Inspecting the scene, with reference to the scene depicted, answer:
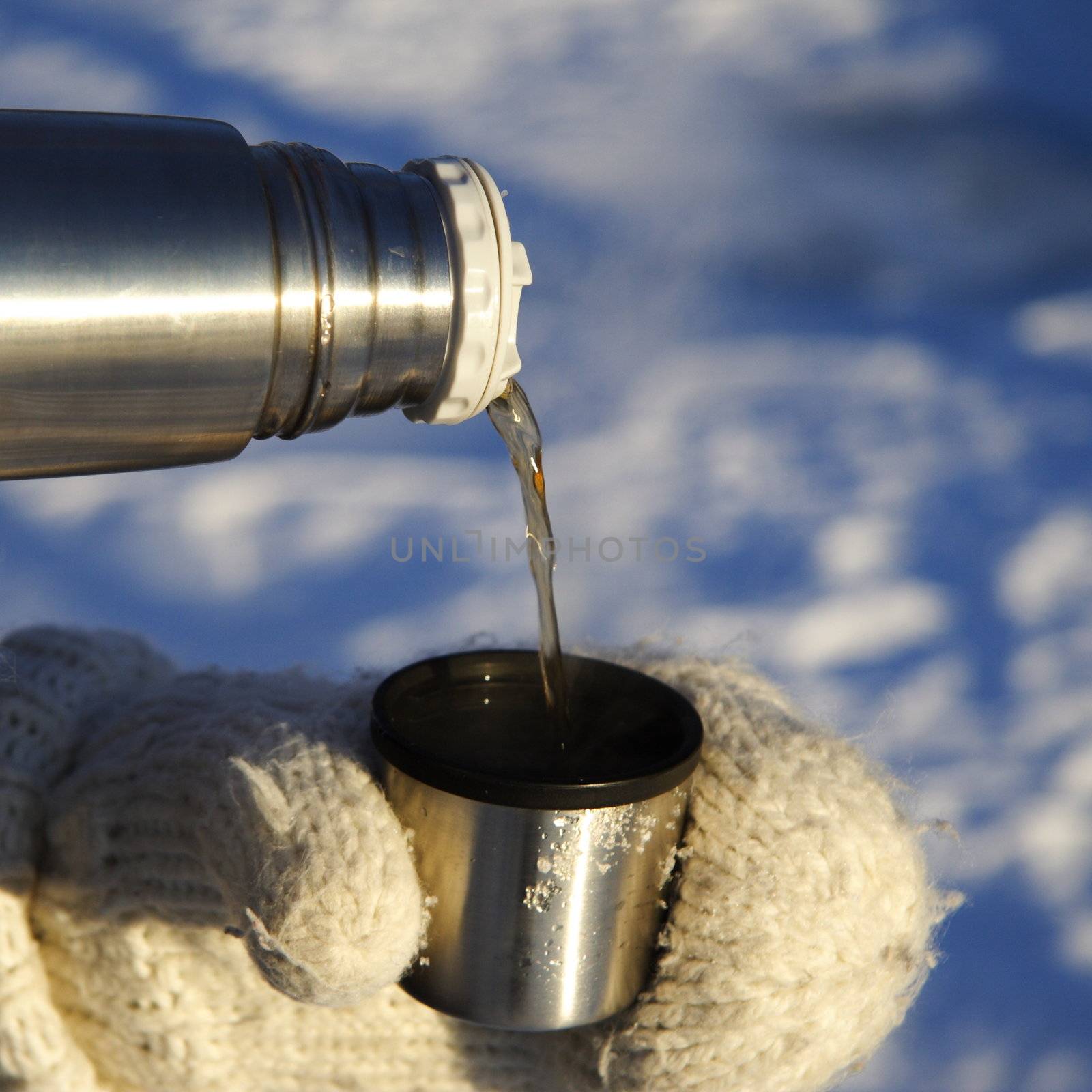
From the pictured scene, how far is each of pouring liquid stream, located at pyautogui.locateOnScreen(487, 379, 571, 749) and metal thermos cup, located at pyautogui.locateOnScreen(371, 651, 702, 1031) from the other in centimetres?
3

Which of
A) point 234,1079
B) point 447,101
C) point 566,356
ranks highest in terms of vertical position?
point 447,101

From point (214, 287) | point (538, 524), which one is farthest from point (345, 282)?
point (538, 524)

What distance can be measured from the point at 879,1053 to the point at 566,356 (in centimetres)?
64

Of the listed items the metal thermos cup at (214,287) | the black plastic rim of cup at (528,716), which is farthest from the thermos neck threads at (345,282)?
the black plastic rim of cup at (528,716)

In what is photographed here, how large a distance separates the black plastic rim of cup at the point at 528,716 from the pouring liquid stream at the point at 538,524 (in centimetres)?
1

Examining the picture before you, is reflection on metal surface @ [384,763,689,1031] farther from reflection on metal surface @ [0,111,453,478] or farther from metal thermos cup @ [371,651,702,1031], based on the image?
reflection on metal surface @ [0,111,453,478]

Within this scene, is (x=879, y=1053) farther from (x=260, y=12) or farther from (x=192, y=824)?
(x=260, y=12)

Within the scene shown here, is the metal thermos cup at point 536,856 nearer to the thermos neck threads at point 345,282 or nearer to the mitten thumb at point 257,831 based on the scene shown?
the mitten thumb at point 257,831

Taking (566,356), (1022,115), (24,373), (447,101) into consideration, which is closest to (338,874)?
(24,373)

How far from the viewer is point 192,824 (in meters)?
0.47

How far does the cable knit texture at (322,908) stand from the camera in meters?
0.41

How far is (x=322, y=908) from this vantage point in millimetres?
382

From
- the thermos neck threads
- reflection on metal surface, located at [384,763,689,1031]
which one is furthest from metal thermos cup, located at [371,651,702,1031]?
the thermos neck threads

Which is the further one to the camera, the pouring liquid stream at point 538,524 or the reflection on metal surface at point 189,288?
the pouring liquid stream at point 538,524
